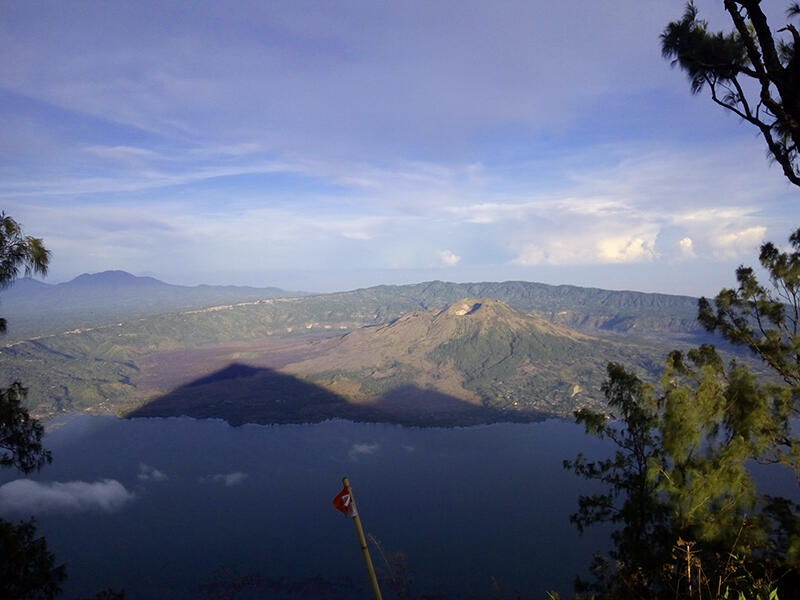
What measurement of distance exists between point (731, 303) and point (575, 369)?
123 meters

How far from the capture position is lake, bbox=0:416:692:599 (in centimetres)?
4222

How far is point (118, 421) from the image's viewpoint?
100 meters

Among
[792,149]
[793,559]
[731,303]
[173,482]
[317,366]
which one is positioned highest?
[792,149]

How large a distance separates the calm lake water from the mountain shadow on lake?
5.13 meters

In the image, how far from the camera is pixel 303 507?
5869 cm

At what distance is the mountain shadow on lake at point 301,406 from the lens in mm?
97938

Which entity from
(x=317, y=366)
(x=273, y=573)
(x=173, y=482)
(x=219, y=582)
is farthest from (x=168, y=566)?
(x=317, y=366)

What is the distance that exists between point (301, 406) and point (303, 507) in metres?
48.6

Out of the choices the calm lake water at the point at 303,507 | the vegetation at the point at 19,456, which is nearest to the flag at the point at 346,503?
the vegetation at the point at 19,456

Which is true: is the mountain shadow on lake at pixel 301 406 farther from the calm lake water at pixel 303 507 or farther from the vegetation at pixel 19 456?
the vegetation at pixel 19 456

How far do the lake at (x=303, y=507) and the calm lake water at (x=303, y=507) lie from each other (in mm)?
220

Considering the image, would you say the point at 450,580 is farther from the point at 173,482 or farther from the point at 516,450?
the point at 173,482

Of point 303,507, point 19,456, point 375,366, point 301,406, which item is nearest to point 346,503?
point 19,456

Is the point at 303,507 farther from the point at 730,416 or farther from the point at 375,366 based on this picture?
the point at 375,366
